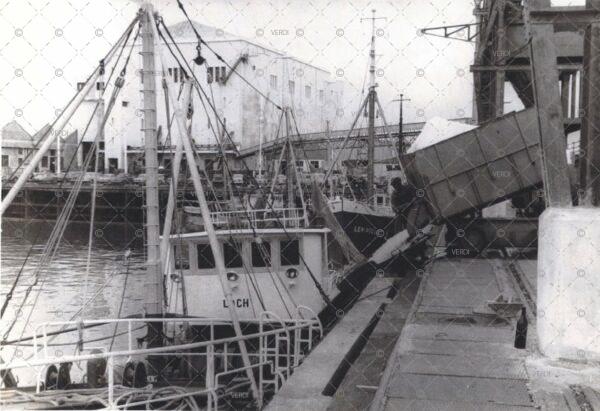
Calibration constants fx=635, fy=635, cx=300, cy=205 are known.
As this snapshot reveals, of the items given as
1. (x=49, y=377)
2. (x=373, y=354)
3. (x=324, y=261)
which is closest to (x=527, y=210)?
(x=324, y=261)

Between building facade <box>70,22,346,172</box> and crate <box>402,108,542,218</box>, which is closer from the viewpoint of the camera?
building facade <box>70,22,346,172</box>

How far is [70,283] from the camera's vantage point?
73.6 feet

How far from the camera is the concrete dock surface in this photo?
4055 millimetres

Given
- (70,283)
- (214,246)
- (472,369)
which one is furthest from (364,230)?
(472,369)

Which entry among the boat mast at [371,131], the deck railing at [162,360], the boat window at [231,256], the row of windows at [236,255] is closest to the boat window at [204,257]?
the row of windows at [236,255]

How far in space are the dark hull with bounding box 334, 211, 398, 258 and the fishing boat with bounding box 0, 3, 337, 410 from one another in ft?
33.5

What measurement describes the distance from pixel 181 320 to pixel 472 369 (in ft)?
11.9

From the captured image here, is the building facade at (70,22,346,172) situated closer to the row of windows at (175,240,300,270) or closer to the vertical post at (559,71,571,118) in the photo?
the row of windows at (175,240,300,270)

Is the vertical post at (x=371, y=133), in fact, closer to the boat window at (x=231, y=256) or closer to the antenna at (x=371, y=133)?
the antenna at (x=371, y=133)

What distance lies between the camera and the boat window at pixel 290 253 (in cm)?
1289

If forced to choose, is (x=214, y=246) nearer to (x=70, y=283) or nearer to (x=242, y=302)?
(x=242, y=302)

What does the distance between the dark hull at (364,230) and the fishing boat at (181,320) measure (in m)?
10.2

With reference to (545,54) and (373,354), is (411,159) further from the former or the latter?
(545,54)

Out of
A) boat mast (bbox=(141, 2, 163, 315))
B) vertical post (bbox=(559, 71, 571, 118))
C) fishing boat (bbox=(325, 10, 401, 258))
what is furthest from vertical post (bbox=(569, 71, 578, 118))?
fishing boat (bbox=(325, 10, 401, 258))
